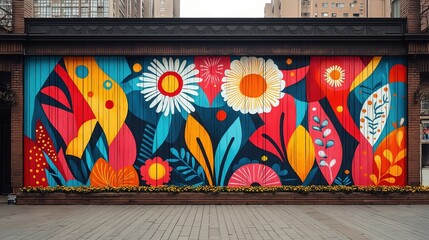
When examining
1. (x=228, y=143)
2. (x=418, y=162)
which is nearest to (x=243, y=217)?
(x=228, y=143)

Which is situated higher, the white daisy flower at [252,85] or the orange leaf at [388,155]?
the white daisy flower at [252,85]

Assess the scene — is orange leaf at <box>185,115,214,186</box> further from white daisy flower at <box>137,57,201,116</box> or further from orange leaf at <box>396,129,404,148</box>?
orange leaf at <box>396,129,404,148</box>

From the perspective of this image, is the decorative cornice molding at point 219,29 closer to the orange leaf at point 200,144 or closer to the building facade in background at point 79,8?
the orange leaf at point 200,144

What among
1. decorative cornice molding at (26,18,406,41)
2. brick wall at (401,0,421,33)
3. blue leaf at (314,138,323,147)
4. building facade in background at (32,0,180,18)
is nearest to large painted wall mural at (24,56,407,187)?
blue leaf at (314,138,323,147)

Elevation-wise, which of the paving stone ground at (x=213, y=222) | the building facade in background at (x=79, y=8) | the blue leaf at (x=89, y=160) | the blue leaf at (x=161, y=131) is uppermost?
the building facade in background at (x=79, y=8)

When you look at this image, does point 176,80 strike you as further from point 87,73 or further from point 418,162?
point 418,162

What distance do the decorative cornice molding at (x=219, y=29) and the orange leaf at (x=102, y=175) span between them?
3865mm

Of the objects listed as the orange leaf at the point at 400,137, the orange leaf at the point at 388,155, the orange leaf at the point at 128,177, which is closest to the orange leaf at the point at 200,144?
the orange leaf at the point at 128,177

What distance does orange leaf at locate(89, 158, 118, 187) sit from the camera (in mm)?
12320

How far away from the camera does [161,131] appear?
12.4 metres

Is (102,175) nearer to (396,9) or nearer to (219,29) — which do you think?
(219,29)

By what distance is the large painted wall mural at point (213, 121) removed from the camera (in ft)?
40.5

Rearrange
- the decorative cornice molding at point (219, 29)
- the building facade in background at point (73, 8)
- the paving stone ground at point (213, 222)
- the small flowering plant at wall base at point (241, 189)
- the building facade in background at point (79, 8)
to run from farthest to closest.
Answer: the building facade in background at point (73, 8) < the building facade in background at point (79, 8) < the decorative cornice molding at point (219, 29) < the small flowering plant at wall base at point (241, 189) < the paving stone ground at point (213, 222)

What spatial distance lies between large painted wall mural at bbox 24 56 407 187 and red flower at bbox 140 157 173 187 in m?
0.03
